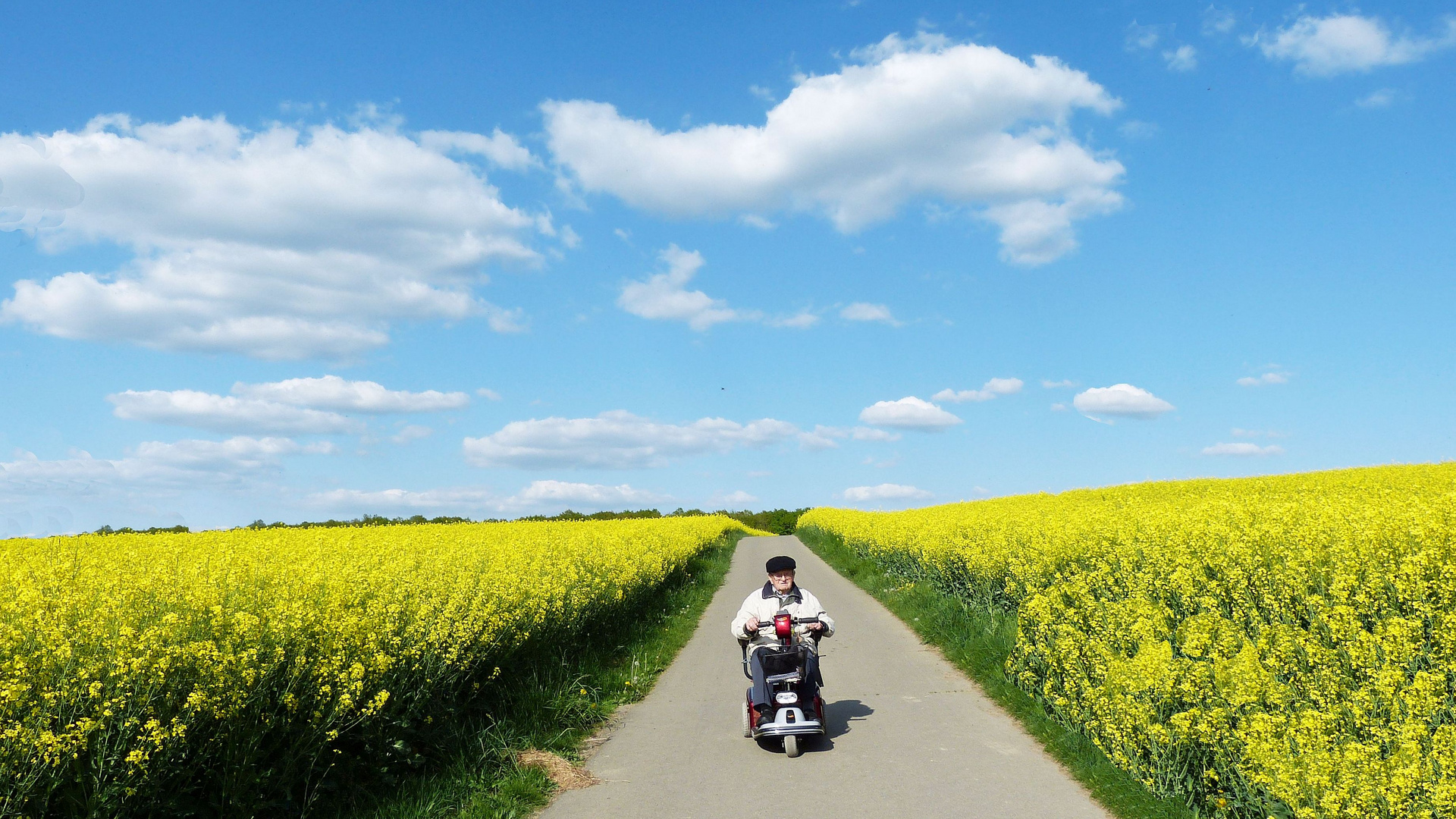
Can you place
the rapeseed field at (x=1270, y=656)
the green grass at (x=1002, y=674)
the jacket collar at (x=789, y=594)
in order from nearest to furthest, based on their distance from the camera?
1. the rapeseed field at (x=1270, y=656)
2. the green grass at (x=1002, y=674)
3. the jacket collar at (x=789, y=594)

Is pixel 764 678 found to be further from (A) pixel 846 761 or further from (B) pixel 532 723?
(B) pixel 532 723

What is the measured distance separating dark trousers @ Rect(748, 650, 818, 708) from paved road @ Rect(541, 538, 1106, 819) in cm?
44

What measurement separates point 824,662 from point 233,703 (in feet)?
27.2

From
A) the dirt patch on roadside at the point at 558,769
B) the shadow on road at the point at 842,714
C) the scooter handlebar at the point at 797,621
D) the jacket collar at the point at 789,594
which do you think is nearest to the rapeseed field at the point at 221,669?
the dirt patch on roadside at the point at 558,769

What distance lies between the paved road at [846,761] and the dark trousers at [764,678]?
440mm

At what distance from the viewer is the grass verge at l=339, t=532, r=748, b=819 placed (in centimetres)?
621

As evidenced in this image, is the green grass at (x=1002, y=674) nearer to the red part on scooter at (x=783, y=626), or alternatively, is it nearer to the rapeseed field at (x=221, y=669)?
the red part on scooter at (x=783, y=626)

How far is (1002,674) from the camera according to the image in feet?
33.1

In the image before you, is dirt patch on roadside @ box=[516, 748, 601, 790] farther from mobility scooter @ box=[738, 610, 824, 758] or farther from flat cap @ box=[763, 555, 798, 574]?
flat cap @ box=[763, 555, 798, 574]

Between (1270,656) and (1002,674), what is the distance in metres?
3.87

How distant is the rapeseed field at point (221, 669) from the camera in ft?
14.5

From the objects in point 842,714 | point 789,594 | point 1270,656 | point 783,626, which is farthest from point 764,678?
point 1270,656

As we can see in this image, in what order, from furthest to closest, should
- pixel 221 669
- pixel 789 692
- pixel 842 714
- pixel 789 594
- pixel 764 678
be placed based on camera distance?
pixel 842 714, pixel 789 594, pixel 764 678, pixel 789 692, pixel 221 669

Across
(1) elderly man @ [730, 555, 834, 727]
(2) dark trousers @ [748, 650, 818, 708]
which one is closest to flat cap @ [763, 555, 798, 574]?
(1) elderly man @ [730, 555, 834, 727]
